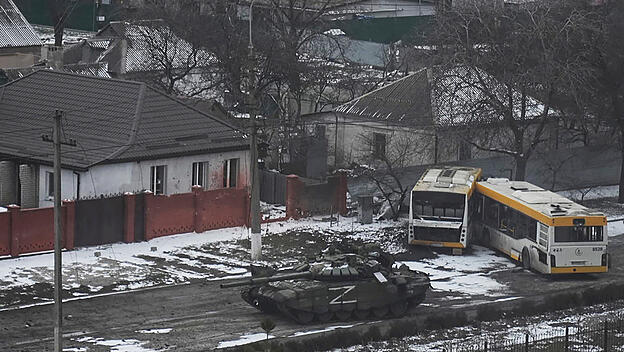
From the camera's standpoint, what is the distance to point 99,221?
138ft

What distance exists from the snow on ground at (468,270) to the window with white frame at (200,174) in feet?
30.9

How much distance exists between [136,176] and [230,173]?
4.54 meters

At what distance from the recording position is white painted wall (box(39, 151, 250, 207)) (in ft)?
142

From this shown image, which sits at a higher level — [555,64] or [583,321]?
[555,64]

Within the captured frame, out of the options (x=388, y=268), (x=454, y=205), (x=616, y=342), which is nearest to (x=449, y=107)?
(x=454, y=205)

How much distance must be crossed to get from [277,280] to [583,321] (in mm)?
8441

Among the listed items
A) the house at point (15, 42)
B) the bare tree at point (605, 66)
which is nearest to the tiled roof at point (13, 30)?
the house at point (15, 42)

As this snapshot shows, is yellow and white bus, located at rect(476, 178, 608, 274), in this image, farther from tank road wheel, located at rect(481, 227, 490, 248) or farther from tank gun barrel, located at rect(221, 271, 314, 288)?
tank gun barrel, located at rect(221, 271, 314, 288)

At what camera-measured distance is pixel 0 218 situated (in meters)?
39.3

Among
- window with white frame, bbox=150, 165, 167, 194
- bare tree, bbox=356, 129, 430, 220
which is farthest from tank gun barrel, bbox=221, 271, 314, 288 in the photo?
bare tree, bbox=356, 129, 430, 220

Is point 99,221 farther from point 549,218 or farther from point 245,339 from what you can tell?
point 549,218

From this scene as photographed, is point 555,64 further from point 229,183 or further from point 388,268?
point 388,268

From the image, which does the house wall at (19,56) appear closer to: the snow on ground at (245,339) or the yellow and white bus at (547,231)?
the yellow and white bus at (547,231)

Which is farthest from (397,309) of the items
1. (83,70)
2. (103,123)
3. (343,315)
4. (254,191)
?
(83,70)
